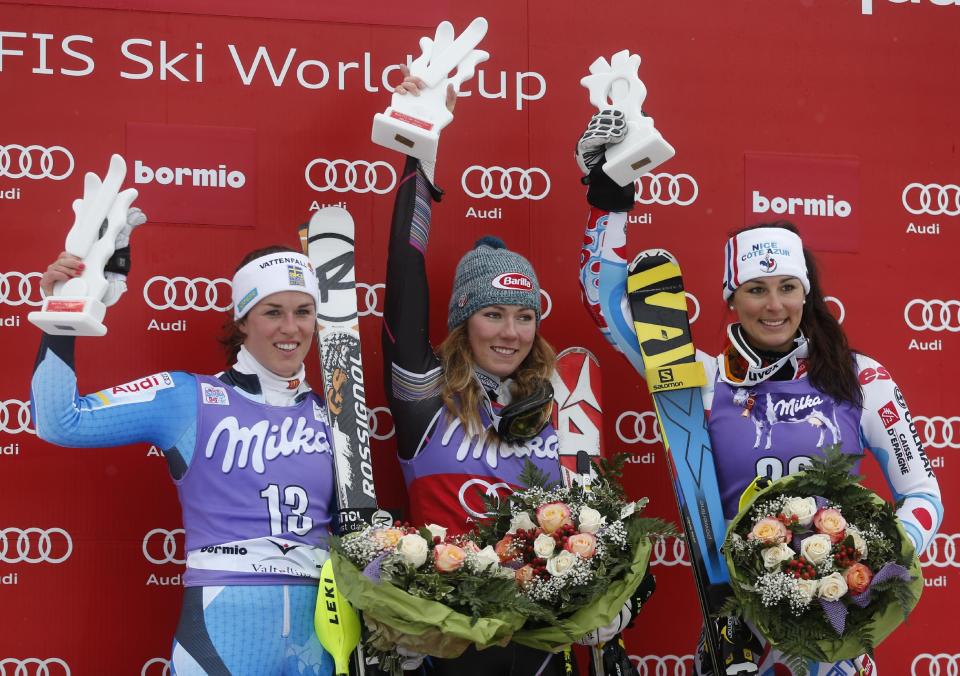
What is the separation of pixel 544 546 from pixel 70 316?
1.54 m

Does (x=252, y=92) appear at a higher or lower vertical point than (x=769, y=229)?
higher

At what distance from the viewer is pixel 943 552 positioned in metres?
4.88

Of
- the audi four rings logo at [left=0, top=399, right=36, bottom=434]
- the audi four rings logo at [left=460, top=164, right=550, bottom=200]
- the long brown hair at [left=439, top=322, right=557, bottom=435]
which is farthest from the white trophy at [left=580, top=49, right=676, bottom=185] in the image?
the audi four rings logo at [left=0, top=399, right=36, bottom=434]

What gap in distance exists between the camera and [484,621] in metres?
3.02

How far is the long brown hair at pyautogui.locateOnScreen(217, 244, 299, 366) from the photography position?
3.91 metres

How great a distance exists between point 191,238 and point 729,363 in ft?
6.98

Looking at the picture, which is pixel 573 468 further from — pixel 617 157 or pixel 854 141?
pixel 854 141

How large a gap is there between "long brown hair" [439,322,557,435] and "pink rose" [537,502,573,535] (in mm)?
706

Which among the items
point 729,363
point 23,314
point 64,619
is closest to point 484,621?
point 729,363

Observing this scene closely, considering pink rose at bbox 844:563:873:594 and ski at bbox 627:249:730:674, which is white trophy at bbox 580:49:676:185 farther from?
pink rose at bbox 844:563:873:594

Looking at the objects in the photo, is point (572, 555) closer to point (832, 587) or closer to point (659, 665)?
point (832, 587)

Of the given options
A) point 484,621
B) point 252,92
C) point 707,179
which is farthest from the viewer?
point 707,179

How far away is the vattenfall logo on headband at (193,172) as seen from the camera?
4465 millimetres

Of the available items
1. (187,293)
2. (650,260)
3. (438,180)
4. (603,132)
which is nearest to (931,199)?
(650,260)
